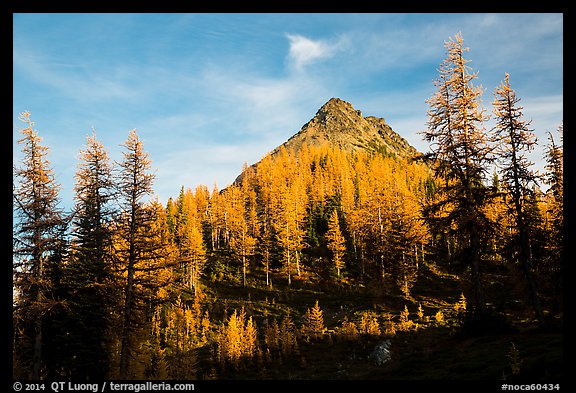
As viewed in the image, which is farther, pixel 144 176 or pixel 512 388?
pixel 144 176

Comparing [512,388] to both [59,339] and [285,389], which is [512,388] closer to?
[285,389]

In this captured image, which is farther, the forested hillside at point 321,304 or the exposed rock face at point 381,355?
the exposed rock face at point 381,355

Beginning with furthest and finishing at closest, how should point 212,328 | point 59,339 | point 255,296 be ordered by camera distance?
point 255,296 → point 212,328 → point 59,339

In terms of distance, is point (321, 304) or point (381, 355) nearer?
point (381, 355)

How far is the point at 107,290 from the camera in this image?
1991cm

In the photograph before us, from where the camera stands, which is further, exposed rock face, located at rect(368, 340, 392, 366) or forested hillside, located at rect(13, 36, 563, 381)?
exposed rock face, located at rect(368, 340, 392, 366)
